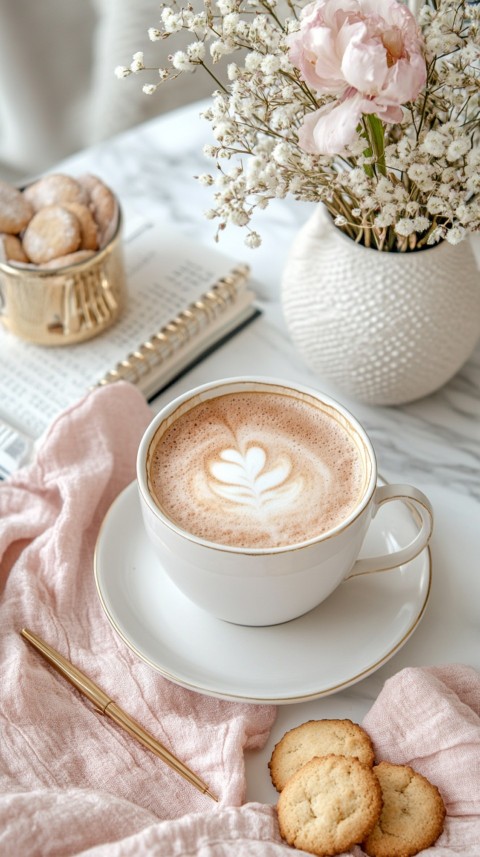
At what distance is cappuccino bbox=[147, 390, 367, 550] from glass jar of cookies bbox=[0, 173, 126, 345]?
14.3 inches

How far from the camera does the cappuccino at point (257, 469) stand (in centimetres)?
80

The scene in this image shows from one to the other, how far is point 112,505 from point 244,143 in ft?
1.28

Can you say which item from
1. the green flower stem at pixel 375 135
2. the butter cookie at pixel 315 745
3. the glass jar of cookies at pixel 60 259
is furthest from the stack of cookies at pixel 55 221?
the butter cookie at pixel 315 745

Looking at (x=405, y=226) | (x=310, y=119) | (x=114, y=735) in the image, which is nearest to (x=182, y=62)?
Result: (x=310, y=119)

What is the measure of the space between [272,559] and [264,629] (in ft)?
0.44

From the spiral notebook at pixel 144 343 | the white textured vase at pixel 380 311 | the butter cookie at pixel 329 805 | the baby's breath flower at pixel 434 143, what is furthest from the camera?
the spiral notebook at pixel 144 343

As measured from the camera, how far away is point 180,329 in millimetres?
1197

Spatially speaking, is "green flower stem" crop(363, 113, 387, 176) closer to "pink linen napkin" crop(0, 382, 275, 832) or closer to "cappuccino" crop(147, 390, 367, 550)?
"cappuccino" crop(147, 390, 367, 550)

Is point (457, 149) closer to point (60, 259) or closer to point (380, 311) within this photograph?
point (380, 311)

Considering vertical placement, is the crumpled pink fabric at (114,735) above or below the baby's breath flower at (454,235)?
below

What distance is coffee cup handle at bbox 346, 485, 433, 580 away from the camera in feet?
2.66

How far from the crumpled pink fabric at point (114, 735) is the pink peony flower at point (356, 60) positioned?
0.46 metres

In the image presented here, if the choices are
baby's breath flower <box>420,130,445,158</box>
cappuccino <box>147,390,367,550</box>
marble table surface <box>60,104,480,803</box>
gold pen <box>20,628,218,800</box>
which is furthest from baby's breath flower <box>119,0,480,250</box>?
gold pen <box>20,628,218,800</box>

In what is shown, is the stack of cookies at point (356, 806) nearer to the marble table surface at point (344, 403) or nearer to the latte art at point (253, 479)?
the marble table surface at point (344, 403)
